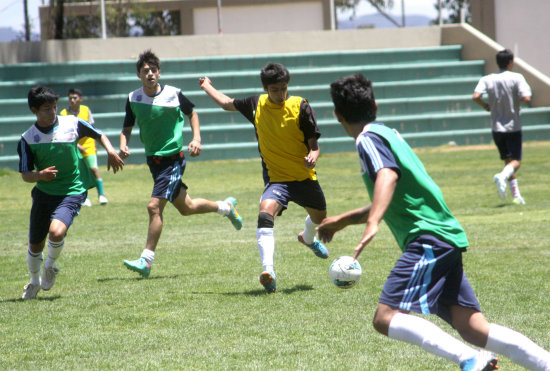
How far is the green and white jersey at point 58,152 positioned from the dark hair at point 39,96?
0.89ft

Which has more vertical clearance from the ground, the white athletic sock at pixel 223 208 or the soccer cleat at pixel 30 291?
the white athletic sock at pixel 223 208

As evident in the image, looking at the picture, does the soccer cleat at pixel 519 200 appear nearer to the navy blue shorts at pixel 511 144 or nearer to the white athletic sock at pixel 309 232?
the navy blue shorts at pixel 511 144

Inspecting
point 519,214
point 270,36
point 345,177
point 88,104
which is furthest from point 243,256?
point 270,36

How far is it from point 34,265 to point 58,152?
3.39 ft

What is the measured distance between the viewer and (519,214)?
459 inches

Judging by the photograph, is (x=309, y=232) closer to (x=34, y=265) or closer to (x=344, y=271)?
(x=34, y=265)

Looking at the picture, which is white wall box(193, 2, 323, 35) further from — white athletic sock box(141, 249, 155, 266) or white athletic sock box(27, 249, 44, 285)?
white athletic sock box(27, 249, 44, 285)

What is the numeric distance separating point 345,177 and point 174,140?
9.63 meters

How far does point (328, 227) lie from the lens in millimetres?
4238

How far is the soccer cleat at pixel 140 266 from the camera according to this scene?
7812mm

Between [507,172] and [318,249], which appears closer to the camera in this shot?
[318,249]

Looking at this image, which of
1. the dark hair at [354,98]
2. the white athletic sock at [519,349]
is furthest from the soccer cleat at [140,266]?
the white athletic sock at [519,349]

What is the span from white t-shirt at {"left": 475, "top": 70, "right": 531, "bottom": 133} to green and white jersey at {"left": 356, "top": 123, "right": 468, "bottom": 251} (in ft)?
29.8

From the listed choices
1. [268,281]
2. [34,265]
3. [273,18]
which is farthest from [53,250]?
[273,18]
